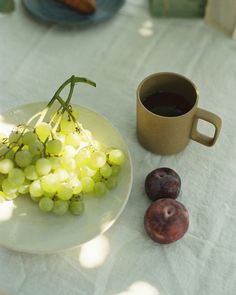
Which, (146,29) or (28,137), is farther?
(146,29)

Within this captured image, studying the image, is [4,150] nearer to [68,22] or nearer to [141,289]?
[141,289]

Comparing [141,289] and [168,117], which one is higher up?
[168,117]

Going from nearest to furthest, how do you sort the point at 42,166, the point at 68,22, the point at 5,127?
the point at 42,166
the point at 5,127
the point at 68,22

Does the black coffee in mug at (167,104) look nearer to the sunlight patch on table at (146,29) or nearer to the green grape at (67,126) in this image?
the green grape at (67,126)

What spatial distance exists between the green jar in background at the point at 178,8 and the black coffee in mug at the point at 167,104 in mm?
283

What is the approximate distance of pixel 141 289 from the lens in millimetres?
608

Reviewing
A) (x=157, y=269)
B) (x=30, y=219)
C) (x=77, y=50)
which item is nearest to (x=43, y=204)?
(x=30, y=219)

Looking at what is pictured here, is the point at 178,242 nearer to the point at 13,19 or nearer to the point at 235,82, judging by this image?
the point at 235,82

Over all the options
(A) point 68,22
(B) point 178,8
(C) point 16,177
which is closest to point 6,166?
(C) point 16,177

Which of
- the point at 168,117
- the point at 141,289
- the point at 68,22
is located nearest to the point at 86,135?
the point at 168,117

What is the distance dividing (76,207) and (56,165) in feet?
0.21

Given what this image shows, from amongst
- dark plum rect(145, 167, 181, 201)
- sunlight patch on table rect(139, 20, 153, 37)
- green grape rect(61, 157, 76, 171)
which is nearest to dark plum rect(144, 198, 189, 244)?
dark plum rect(145, 167, 181, 201)

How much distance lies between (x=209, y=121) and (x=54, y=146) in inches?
9.3

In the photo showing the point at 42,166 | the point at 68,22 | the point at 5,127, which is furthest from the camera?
the point at 68,22
